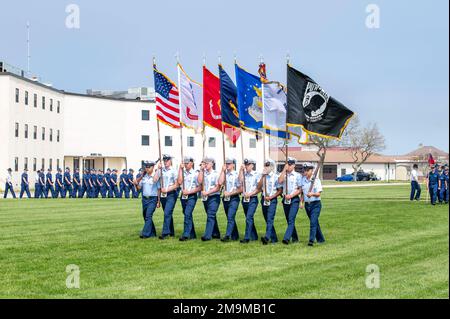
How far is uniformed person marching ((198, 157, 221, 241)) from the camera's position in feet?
54.6

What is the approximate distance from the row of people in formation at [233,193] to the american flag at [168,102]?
57.3 inches

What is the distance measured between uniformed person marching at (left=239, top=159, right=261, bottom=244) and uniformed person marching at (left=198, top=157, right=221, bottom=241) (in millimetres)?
632

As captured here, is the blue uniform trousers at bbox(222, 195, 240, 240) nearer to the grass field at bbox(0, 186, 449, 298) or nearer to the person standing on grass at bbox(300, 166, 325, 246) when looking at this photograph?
the grass field at bbox(0, 186, 449, 298)

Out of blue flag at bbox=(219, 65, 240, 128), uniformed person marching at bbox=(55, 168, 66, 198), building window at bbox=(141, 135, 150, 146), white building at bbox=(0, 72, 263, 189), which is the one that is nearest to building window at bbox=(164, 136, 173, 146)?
white building at bbox=(0, 72, 263, 189)

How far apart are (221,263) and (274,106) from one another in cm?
530

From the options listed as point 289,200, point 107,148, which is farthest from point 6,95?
point 289,200

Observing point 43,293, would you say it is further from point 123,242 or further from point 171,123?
point 171,123

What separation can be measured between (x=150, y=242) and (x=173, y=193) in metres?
1.50

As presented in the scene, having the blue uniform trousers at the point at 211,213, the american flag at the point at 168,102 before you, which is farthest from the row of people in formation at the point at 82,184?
the blue uniform trousers at the point at 211,213

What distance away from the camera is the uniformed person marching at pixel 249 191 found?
16266 millimetres

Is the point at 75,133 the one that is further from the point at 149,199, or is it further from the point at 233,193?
the point at 233,193

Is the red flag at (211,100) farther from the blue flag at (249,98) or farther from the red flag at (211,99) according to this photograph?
the blue flag at (249,98)

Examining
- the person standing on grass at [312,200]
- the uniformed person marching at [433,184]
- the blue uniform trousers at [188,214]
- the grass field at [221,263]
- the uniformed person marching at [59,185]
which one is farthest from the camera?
the uniformed person marching at [59,185]
